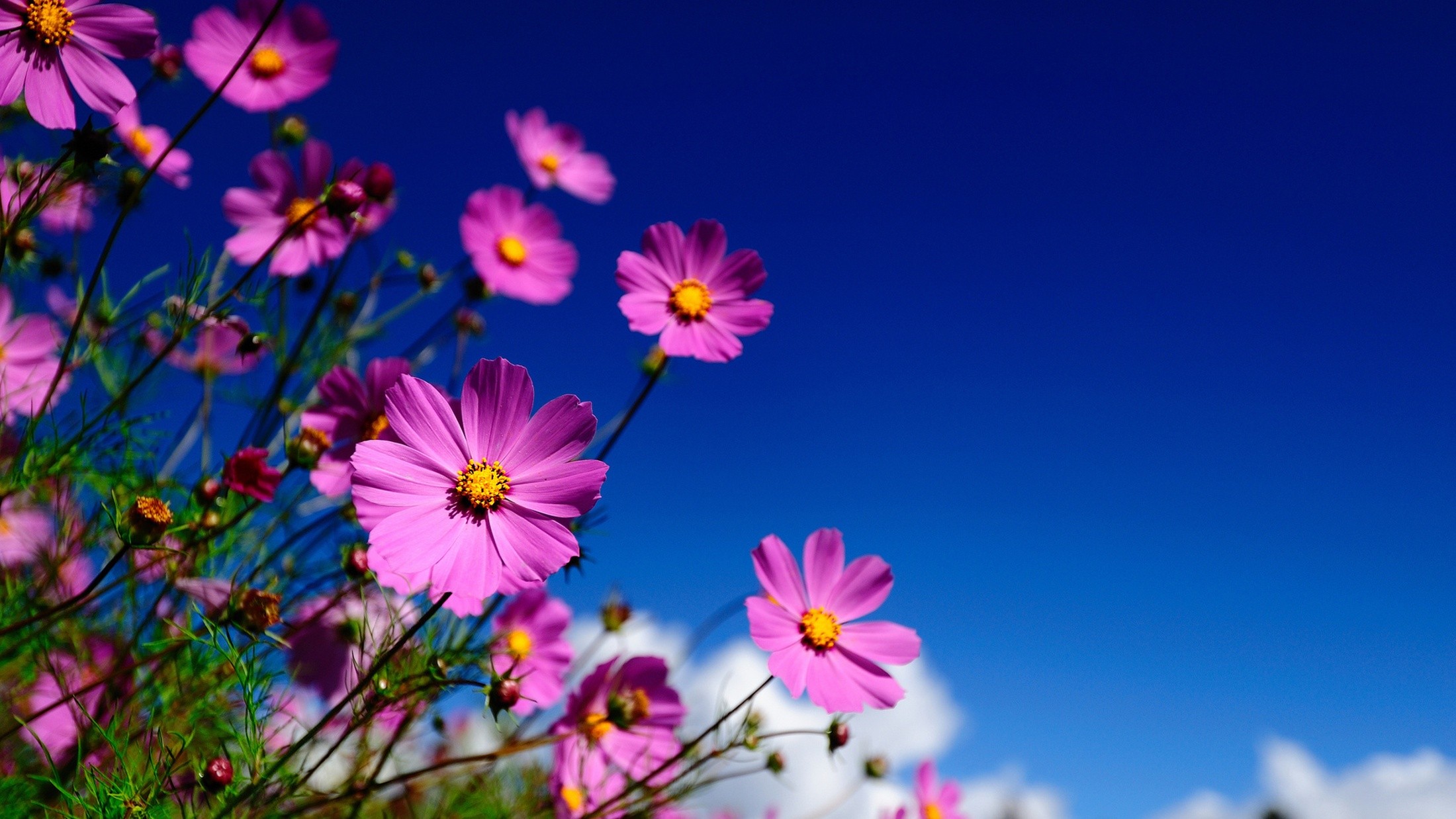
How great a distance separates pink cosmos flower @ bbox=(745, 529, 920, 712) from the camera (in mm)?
1038

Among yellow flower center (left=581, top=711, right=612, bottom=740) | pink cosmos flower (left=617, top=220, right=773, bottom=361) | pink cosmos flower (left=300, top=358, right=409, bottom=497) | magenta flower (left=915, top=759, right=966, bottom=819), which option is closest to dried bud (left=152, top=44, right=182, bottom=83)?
pink cosmos flower (left=300, top=358, right=409, bottom=497)

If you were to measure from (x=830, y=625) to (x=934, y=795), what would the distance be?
0.80 metres

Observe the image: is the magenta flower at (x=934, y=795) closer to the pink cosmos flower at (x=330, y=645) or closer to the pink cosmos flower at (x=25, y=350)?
the pink cosmos flower at (x=330, y=645)

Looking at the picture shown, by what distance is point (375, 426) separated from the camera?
1.07 meters

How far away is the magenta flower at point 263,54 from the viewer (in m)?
1.26

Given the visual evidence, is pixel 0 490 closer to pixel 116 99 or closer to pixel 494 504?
pixel 116 99

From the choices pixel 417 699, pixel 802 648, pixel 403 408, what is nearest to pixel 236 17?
pixel 403 408

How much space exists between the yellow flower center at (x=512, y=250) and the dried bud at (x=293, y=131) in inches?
15.1

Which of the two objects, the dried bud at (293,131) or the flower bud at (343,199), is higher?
the dried bud at (293,131)

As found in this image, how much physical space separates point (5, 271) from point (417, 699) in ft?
2.83

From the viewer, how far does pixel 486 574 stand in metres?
0.73

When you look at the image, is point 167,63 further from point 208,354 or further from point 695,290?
point 695,290

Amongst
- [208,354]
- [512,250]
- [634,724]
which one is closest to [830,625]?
[634,724]

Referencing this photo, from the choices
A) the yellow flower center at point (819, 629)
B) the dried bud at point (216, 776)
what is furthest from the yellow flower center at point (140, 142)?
the yellow flower center at point (819, 629)
